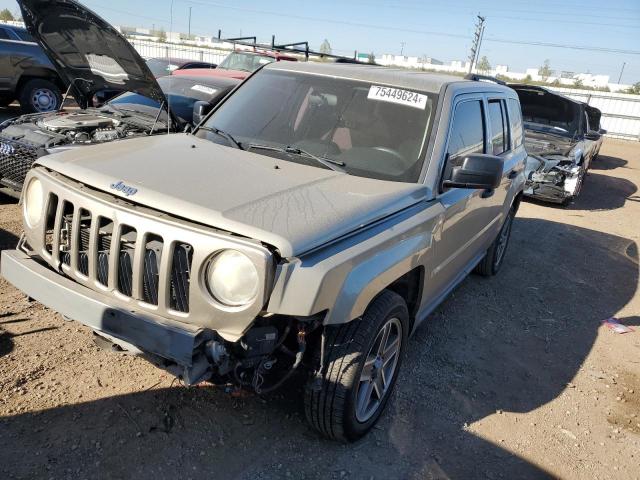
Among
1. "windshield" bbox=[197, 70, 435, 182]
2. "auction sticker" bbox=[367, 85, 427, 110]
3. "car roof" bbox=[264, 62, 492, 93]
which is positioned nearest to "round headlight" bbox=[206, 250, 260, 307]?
"windshield" bbox=[197, 70, 435, 182]

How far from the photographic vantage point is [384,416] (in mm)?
3225

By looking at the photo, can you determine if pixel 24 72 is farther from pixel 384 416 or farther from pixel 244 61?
pixel 384 416

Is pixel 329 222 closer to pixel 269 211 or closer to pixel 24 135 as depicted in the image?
pixel 269 211

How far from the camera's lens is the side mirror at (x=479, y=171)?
10.2 ft

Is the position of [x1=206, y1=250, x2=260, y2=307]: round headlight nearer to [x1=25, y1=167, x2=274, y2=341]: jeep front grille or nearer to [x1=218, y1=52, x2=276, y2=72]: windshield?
[x1=25, y1=167, x2=274, y2=341]: jeep front grille

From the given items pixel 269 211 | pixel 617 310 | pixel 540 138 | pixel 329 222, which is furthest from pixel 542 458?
pixel 540 138

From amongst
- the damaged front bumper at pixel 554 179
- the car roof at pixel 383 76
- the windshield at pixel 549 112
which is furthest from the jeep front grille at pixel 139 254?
the windshield at pixel 549 112

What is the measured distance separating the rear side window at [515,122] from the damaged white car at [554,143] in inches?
116

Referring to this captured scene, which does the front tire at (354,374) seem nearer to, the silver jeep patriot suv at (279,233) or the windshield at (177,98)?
the silver jeep patriot suv at (279,233)

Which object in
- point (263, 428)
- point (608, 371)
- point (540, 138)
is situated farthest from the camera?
point (540, 138)

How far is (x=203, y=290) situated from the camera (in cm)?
225

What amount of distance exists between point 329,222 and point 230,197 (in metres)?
0.50

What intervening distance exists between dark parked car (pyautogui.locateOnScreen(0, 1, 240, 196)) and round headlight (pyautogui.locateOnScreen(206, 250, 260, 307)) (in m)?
2.74

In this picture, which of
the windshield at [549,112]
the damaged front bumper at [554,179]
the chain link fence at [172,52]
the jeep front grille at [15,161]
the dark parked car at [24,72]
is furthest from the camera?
the chain link fence at [172,52]
